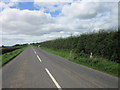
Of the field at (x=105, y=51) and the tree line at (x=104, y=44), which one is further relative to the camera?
the tree line at (x=104, y=44)

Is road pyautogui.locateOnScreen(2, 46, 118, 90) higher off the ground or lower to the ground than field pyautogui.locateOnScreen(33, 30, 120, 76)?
lower

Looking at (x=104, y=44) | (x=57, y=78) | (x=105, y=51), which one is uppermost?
(x=104, y=44)

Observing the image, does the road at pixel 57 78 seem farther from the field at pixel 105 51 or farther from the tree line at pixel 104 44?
the tree line at pixel 104 44

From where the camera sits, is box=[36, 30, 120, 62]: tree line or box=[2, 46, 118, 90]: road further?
box=[36, 30, 120, 62]: tree line

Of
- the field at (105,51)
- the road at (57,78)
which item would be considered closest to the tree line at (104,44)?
the field at (105,51)

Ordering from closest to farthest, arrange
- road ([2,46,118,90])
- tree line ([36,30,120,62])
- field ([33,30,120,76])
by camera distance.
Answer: road ([2,46,118,90])
field ([33,30,120,76])
tree line ([36,30,120,62])

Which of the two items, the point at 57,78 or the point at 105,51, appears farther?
the point at 105,51

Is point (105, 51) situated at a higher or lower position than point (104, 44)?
lower

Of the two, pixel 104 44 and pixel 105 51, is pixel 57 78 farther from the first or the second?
pixel 104 44

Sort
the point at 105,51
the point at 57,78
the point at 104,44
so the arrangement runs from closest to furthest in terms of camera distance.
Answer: the point at 57,78, the point at 105,51, the point at 104,44

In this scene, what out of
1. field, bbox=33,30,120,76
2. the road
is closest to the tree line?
field, bbox=33,30,120,76

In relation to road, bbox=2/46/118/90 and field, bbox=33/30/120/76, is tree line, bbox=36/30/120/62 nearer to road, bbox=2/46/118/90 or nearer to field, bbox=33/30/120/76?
field, bbox=33/30/120/76

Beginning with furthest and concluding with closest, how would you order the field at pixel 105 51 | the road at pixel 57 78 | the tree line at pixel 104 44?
the tree line at pixel 104 44 < the field at pixel 105 51 < the road at pixel 57 78

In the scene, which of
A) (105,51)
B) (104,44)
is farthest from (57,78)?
(104,44)
